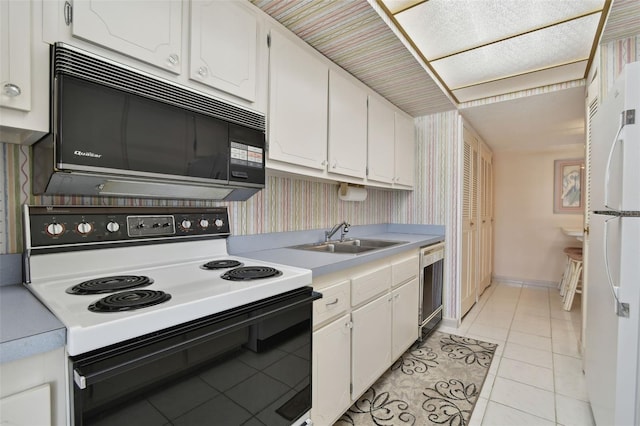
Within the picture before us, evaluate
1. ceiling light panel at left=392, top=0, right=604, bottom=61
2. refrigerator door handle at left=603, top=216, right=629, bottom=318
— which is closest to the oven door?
refrigerator door handle at left=603, top=216, right=629, bottom=318

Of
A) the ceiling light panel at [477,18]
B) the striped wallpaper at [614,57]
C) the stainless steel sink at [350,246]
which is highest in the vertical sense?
the ceiling light panel at [477,18]

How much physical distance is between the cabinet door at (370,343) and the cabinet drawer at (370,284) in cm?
5

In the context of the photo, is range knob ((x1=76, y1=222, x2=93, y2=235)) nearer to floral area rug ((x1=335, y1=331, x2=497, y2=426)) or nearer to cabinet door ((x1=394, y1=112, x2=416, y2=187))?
floral area rug ((x1=335, y1=331, x2=497, y2=426))

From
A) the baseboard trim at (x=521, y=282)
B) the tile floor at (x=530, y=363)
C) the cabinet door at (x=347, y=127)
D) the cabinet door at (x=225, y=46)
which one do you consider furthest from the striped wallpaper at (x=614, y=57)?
the baseboard trim at (x=521, y=282)

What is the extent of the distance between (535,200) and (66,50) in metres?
5.54

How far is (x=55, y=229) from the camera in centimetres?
110

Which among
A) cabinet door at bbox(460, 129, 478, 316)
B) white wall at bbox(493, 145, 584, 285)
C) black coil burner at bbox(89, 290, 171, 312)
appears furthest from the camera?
white wall at bbox(493, 145, 584, 285)

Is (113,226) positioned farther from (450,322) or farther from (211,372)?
(450,322)

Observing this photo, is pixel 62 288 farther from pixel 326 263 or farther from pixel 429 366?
pixel 429 366

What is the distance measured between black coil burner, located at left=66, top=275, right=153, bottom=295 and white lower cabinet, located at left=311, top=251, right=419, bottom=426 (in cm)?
71

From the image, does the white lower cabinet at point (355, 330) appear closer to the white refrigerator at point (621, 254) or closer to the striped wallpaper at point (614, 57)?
the white refrigerator at point (621, 254)

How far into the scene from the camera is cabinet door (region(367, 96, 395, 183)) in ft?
7.81

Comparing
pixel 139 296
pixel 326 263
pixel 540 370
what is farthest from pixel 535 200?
pixel 139 296

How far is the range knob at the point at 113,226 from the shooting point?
1224 mm
